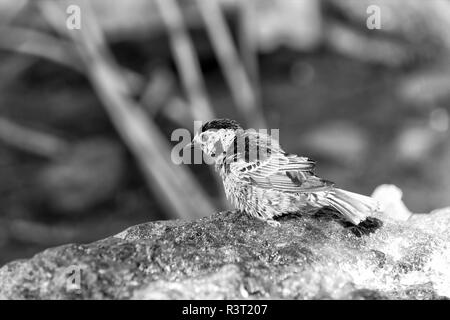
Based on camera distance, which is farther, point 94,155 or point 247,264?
point 94,155

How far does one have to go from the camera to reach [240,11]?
504 inches

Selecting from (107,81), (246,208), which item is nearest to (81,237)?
(107,81)

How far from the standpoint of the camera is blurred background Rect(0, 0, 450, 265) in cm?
1179

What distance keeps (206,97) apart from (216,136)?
6515 millimetres

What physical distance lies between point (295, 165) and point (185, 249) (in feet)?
4.28

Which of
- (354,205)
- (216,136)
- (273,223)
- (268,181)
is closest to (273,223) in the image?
(273,223)

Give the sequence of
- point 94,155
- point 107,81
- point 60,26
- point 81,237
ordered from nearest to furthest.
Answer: point 107,81
point 60,26
point 81,237
point 94,155

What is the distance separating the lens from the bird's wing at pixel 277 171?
542 cm
